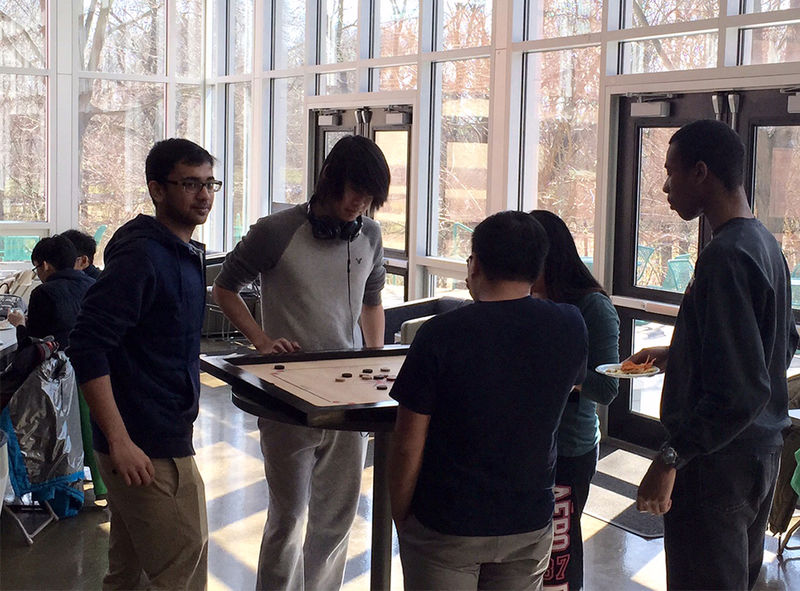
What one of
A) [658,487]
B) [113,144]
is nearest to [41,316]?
[658,487]

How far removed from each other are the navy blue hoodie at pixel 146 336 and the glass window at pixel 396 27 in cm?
631

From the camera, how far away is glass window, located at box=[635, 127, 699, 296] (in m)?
6.27

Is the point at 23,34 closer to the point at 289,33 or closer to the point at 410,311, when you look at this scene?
the point at 289,33

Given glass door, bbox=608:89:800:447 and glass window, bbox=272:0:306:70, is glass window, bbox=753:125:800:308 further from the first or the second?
glass window, bbox=272:0:306:70

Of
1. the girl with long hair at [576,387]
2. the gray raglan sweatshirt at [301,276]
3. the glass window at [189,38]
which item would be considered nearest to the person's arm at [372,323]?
the gray raglan sweatshirt at [301,276]

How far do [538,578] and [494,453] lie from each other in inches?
15.2

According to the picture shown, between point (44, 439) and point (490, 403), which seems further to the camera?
point (44, 439)

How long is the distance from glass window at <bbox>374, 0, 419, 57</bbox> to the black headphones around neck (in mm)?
5571

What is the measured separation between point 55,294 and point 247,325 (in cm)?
188

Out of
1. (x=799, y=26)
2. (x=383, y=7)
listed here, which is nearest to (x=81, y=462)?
(x=799, y=26)

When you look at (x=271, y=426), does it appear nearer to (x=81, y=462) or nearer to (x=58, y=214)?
(x=81, y=462)

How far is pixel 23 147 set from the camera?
37.8 feet

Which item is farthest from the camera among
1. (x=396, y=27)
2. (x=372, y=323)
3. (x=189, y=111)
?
(x=189, y=111)

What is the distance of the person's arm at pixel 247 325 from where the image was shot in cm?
317
